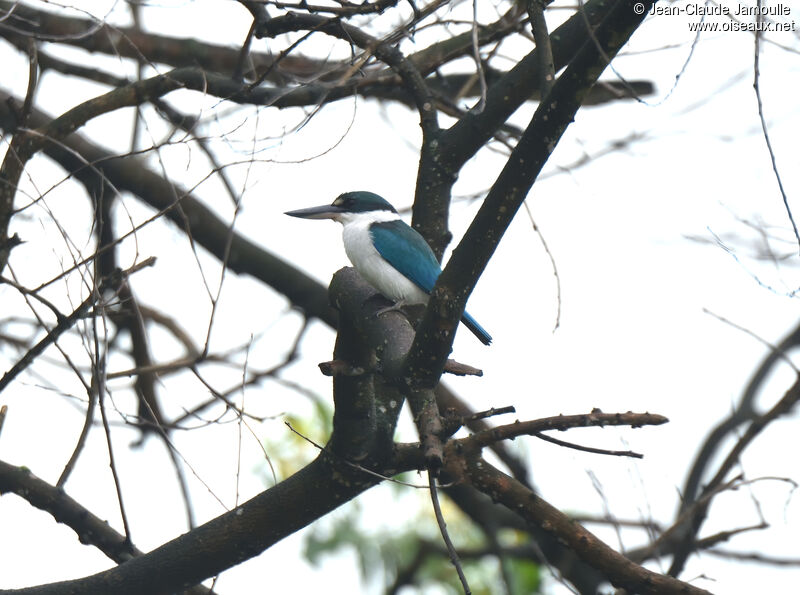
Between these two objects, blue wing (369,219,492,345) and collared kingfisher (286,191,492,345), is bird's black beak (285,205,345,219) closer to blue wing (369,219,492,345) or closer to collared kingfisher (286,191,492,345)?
collared kingfisher (286,191,492,345)

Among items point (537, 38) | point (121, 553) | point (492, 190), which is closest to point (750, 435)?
point (537, 38)

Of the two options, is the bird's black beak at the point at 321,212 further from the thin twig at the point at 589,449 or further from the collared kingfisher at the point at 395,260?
the thin twig at the point at 589,449

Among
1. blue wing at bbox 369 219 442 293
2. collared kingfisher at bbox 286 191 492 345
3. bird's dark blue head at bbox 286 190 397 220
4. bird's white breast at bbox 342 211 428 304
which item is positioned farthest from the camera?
bird's dark blue head at bbox 286 190 397 220

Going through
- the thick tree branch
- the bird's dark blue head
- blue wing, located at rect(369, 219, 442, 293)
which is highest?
the bird's dark blue head

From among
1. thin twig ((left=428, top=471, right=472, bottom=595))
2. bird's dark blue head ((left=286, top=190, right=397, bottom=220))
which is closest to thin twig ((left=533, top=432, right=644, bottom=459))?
thin twig ((left=428, top=471, right=472, bottom=595))

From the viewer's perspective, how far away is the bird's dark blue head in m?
5.48

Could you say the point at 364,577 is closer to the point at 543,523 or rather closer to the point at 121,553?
the point at 121,553

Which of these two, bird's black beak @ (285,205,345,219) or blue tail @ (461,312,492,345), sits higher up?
bird's black beak @ (285,205,345,219)

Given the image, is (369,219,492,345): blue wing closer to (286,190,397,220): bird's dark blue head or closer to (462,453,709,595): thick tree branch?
(286,190,397,220): bird's dark blue head

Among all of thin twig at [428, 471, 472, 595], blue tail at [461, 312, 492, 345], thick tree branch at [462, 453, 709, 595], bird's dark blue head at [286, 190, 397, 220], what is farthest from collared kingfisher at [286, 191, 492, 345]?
thin twig at [428, 471, 472, 595]

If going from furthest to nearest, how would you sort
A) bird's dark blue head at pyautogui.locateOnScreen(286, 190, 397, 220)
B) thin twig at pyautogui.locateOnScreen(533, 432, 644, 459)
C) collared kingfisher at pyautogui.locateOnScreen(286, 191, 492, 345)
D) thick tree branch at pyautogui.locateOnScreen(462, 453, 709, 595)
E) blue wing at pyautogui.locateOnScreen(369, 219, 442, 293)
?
bird's dark blue head at pyautogui.locateOnScreen(286, 190, 397, 220), collared kingfisher at pyautogui.locateOnScreen(286, 191, 492, 345), blue wing at pyautogui.locateOnScreen(369, 219, 442, 293), thick tree branch at pyautogui.locateOnScreen(462, 453, 709, 595), thin twig at pyautogui.locateOnScreen(533, 432, 644, 459)

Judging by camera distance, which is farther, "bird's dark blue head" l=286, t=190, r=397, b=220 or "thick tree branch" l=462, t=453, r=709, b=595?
"bird's dark blue head" l=286, t=190, r=397, b=220

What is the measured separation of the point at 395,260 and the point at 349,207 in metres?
1.08

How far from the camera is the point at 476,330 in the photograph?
452cm
